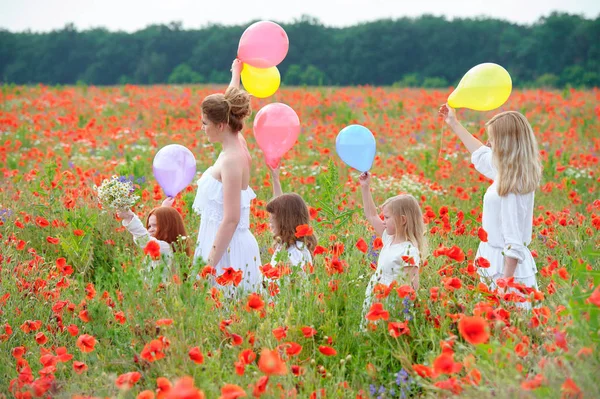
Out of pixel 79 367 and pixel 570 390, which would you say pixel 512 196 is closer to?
pixel 570 390

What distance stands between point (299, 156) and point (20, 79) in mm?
29712

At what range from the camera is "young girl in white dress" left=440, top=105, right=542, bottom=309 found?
3570 mm

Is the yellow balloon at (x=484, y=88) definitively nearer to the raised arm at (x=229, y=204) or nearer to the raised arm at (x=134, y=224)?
the raised arm at (x=229, y=204)

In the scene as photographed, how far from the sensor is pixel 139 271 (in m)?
3.02

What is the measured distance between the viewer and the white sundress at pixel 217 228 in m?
3.88

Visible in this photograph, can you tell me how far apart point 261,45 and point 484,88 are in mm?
1555

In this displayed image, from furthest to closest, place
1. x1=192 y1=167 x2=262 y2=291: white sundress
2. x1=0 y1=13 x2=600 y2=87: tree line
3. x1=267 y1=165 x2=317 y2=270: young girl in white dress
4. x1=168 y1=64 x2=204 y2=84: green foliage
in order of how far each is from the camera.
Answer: x1=0 y1=13 x2=600 y2=87: tree line
x1=168 y1=64 x2=204 y2=84: green foliage
x1=267 y1=165 x2=317 y2=270: young girl in white dress
x1=192 y1=167 x2=262 y2=291: white sundress

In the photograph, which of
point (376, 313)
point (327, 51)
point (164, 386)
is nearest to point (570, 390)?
point (376, 313)

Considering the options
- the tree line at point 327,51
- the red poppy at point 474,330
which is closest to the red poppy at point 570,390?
the red poppy at point 474,330

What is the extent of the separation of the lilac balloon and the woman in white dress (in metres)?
0.51

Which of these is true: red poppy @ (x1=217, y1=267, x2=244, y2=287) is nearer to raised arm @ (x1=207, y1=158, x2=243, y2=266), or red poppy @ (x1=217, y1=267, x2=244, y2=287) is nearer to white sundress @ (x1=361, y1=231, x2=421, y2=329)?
raised arm @ (x1=207, y1=158, x2=243, y2=266)

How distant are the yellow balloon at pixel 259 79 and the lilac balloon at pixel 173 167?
682mm

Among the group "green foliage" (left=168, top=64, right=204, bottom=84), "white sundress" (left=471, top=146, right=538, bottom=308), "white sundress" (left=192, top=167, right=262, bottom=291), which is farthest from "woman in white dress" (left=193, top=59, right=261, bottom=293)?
"green foliage" (left=168, top=64, right=204, bottom=84)

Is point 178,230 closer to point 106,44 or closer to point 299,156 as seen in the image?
point 299,156
